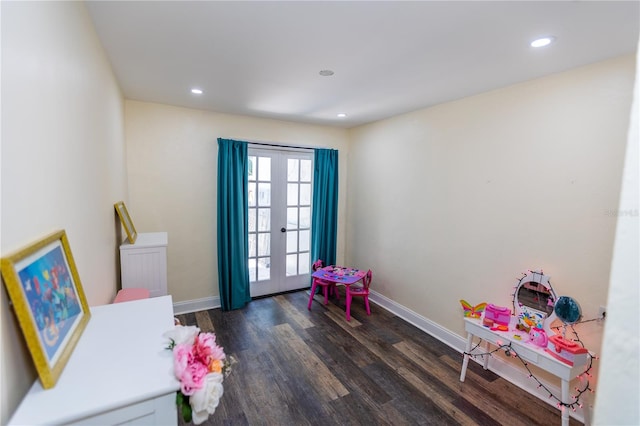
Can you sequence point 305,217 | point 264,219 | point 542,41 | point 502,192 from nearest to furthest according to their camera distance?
point 542,41 → point 502,192 → point 264,219 → point 305,217

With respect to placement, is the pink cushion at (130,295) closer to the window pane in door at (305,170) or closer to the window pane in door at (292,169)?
the window pane in door at (292,169)

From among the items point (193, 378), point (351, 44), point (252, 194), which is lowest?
point (193, 378)

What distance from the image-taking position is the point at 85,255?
4.82ft

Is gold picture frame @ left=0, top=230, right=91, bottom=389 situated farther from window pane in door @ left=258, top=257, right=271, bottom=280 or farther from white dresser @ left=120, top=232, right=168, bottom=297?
window pane in door @ left=258, top=257, right=271, bottom=280

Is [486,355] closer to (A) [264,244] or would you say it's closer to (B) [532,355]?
(B) [532,355]

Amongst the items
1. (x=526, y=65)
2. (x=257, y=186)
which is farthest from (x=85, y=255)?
(x=526, y=65)

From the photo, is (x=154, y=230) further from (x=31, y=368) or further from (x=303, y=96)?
(x=31, y=368)

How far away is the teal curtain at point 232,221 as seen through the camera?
11.7ft

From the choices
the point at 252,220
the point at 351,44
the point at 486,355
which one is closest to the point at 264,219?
the point at 252,220

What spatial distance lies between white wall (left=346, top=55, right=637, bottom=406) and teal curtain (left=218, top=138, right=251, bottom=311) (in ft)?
5.83

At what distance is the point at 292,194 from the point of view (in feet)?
13.9

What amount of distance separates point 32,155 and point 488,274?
309cm

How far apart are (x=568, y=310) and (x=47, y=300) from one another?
2.83 meters

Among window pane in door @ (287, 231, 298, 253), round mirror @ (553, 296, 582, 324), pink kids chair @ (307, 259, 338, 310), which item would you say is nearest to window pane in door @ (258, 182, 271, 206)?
window pane in door @ (287, 231, 298, 253)
